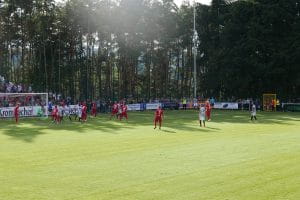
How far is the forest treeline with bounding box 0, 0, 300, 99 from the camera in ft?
210

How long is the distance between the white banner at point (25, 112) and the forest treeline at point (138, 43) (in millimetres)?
13593

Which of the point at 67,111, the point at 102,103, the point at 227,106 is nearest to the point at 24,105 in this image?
the point at 67,111

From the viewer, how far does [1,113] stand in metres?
47.2

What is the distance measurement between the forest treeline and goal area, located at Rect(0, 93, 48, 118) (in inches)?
486

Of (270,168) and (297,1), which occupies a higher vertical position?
(297,1)

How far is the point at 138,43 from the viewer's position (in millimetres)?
71562

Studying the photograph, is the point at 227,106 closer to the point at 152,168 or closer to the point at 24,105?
the point at 24,105

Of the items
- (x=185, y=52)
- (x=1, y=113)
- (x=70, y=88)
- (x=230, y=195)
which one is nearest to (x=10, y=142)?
(x=230, y=195)

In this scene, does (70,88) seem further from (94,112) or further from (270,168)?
(270,168)

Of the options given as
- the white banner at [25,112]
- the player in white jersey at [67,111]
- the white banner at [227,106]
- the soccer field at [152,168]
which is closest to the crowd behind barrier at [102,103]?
the white banner at [227,106]

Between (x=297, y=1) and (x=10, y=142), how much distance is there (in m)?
51.7

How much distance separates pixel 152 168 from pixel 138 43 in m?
55.9

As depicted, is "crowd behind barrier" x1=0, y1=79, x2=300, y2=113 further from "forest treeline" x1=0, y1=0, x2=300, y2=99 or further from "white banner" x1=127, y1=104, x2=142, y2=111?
"forest treeline" x1=0, y1=0, x2=300, y2=99

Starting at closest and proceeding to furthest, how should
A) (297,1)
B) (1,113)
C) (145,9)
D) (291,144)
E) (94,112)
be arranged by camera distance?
(291,144) → (1,113) → (94,112) → (297,1) → (145,9)
